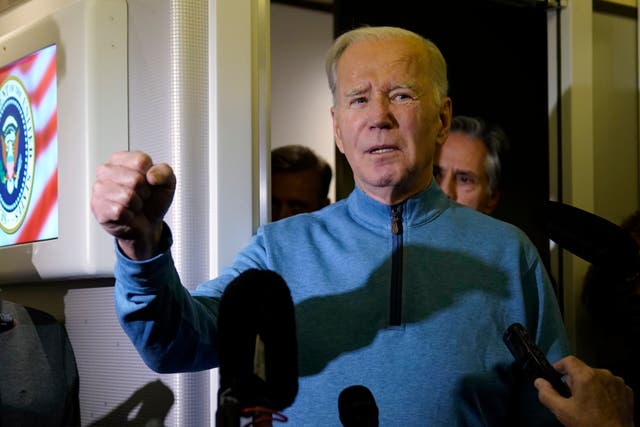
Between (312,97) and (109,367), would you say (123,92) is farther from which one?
(312,97)

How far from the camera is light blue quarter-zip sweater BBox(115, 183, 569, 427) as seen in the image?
1.36 meters

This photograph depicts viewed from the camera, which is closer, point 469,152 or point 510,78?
point 469,152

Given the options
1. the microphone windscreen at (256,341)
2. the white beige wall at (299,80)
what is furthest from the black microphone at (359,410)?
the white beige wall at (299,80)

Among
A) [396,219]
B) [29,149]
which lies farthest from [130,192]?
[29,149]

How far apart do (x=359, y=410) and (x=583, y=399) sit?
523 millimetres

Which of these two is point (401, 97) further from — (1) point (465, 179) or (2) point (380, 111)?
(1) point (465, 179)

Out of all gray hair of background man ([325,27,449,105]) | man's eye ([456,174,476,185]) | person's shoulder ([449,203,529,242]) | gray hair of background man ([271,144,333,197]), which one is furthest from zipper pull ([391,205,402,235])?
gray hair of background man ([271,144,333,197])

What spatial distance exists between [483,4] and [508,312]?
1.39 metres

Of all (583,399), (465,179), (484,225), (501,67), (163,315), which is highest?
(501,67)

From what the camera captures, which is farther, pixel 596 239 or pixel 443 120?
pixel 443 120

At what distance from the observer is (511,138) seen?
2512mm

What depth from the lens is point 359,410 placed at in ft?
2.34

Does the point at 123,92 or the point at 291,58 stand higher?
the point at 291,58

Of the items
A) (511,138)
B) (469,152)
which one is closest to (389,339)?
(469,152)
